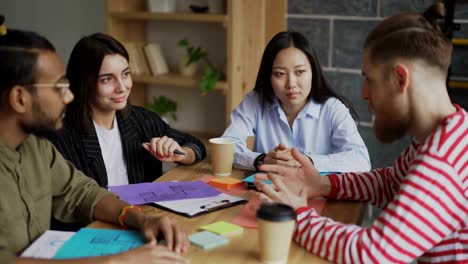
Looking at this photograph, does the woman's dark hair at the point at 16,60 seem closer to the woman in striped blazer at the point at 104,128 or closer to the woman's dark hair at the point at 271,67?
the woman in striped blazer at the point at 104,128

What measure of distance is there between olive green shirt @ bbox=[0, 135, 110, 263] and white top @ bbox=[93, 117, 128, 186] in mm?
458

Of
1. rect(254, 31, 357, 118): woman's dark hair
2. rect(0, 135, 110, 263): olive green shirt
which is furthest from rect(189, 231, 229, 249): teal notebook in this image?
rect(254, 31, 357, 118): woman's dark hair

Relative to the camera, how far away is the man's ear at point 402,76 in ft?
4.25

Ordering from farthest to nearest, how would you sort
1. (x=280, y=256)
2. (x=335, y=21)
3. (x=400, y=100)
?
(x=335, y=21)
(x=400, y=100)
(x=280, y=256)

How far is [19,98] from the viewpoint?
4.51ft

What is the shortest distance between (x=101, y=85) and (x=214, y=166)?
0.50m

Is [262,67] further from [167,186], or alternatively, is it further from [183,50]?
[183,50]

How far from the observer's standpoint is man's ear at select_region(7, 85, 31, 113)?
1.36 metres

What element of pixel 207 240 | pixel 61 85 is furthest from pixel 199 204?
pixel 61 85

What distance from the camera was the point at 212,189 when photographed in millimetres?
1711

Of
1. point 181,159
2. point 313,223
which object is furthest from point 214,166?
point 313,223

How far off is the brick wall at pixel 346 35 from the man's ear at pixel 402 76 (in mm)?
2080

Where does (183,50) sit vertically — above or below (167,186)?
above

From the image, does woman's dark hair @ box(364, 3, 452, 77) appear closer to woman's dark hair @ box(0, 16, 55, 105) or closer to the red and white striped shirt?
the red and white striped shirt
